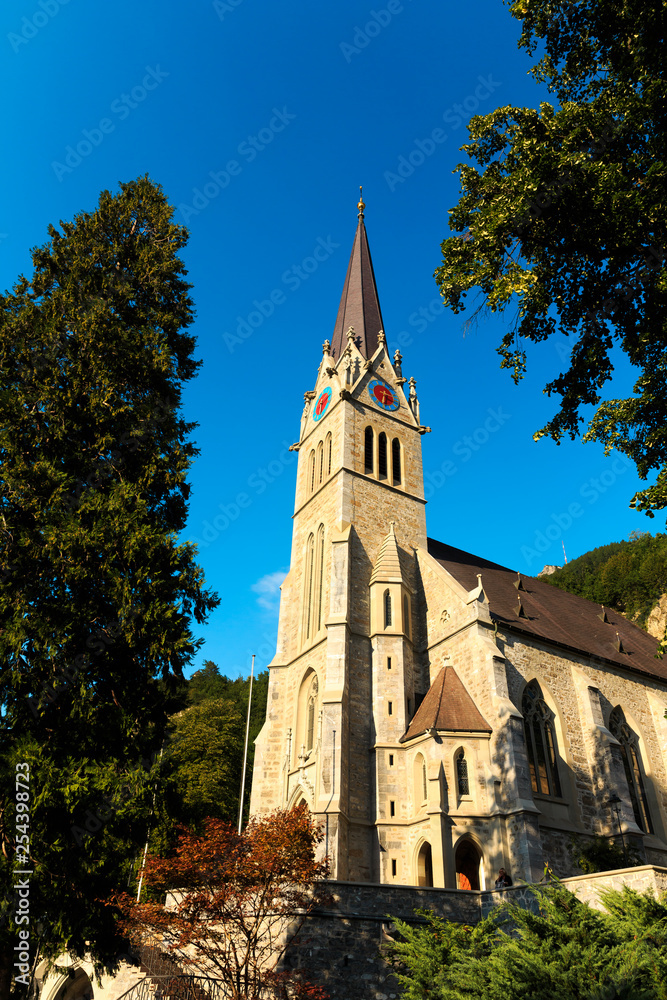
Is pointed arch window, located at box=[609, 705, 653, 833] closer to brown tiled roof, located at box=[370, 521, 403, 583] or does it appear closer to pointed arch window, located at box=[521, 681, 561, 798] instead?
pointed arch window, located at box=[521, 681, 561, 798]

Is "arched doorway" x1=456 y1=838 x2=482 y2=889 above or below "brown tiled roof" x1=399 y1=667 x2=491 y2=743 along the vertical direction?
below

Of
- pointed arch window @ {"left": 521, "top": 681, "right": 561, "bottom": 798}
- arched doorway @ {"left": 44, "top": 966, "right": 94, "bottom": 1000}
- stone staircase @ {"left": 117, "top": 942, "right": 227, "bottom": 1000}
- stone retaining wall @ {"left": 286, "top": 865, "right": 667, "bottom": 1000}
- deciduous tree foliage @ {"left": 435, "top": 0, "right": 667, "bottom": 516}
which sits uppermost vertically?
deciduous tree foliage @ {"left": 435, "top": 0, "right": 667, "bottom": 516}

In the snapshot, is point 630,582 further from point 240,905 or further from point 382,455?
point 240,905

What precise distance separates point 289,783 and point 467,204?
2010 cm

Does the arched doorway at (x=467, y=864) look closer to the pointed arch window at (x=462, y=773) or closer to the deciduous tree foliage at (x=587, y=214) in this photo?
the pointed arch window at (x=462, y=773)

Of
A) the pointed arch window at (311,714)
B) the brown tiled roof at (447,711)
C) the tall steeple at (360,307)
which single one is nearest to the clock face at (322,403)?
the tall steeple at (360,307)

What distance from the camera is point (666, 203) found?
1041cm

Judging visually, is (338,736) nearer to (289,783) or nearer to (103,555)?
(289,783)

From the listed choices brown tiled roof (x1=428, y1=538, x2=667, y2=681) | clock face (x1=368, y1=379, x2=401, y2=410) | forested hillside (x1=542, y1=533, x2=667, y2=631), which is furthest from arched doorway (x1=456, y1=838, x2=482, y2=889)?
forested hillside (x1=542, y1=533, x2=667, y2=631)

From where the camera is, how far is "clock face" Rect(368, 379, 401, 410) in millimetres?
31719

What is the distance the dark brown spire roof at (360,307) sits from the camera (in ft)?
113

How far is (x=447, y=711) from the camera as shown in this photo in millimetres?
21188

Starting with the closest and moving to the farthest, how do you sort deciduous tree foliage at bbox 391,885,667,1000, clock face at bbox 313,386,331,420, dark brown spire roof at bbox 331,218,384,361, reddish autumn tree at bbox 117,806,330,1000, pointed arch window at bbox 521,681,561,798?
→ deciduous tree foliage at bbox 391,885,667,1000 → reddish autumn tree at bbox 117,806,330,1000 → pointed arch window at bbox 521,681,561,798 → clock face at bbox 313,386,331,420 → dark brown spire roof at bbox 331,218,384,361

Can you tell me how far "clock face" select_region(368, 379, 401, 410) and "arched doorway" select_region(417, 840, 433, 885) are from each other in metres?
18.7
